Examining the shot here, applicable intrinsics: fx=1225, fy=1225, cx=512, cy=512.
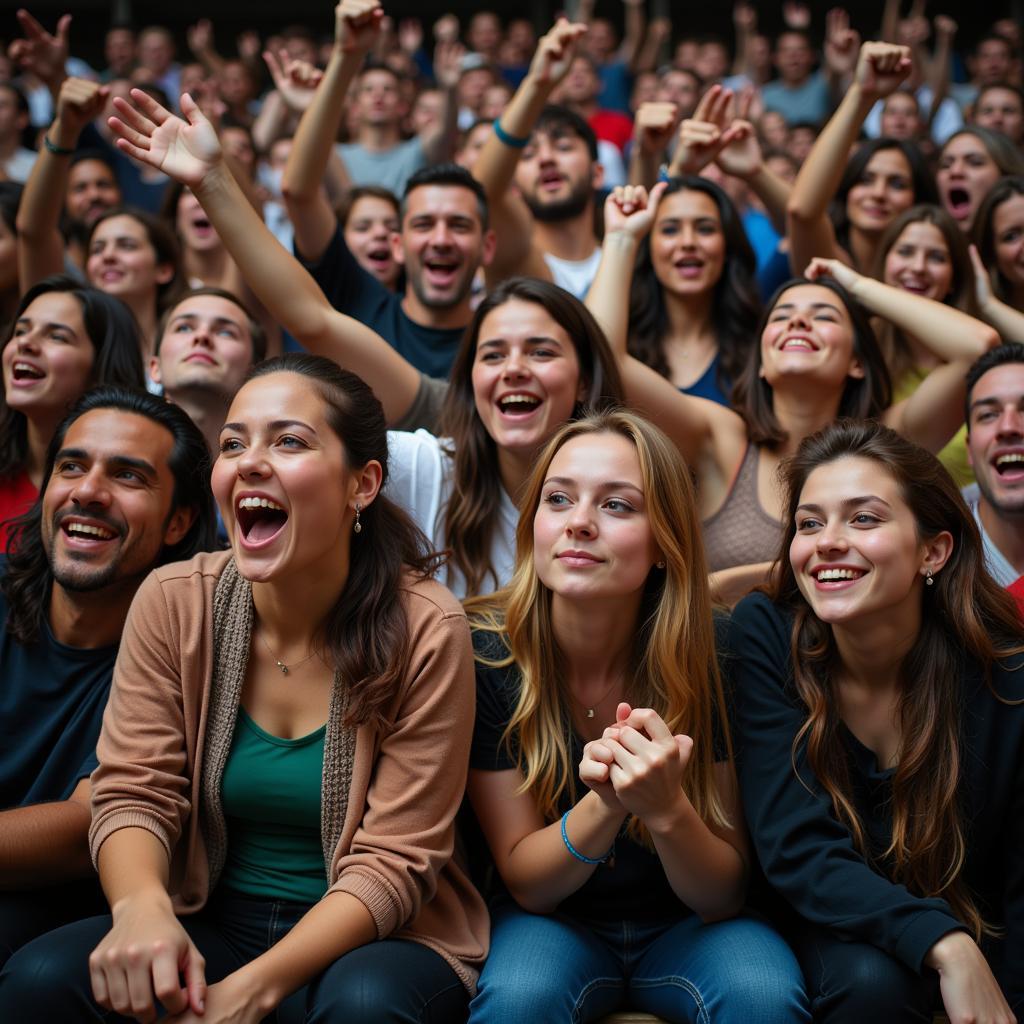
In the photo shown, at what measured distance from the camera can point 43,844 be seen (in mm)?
2266

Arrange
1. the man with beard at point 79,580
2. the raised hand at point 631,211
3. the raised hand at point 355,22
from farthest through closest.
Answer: the raised hand at point 355,22
the raised hand at point 631,211
the man with beard at point 79,580

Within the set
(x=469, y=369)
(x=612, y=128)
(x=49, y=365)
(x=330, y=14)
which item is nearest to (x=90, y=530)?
(x=49, y=365)

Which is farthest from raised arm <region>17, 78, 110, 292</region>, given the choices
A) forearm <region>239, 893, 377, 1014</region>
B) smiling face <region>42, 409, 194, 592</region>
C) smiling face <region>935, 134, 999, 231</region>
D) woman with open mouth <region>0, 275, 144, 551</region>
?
smiling face <region>935, 134, 999, 231</region>

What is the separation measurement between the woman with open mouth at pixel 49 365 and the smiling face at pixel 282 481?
1222mm

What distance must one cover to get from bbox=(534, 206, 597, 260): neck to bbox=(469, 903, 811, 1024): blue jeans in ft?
10.0

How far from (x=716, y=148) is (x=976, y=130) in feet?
4.97

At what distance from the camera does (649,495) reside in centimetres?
241

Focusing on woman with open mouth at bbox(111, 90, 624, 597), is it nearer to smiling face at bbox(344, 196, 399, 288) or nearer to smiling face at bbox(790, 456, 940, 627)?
smiling face at bbox(790, 456, 940, 627)

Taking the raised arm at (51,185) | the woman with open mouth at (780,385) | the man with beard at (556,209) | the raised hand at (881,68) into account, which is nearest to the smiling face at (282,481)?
the woman with open mouth at (780,385)

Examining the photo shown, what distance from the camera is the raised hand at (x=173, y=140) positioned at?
9.45 ft

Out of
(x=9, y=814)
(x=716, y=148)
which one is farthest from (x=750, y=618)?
(x=716, y=148)

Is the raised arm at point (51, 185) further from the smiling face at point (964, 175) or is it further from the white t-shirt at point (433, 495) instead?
the smiling face at point (964, 175)

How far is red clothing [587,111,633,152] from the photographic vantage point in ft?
23.2

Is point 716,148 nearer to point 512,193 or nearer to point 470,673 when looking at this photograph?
point 512,193
